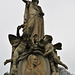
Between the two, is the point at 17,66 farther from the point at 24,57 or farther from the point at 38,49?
the point at 38,49

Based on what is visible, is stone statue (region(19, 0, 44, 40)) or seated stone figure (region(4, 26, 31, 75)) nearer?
seated stone figure (region(4, 26, 31, 75))

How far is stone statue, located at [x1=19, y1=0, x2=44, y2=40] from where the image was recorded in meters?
10.0

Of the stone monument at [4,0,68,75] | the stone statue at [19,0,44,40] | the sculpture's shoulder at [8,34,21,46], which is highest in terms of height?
the stone statue at [19,0,44,40]

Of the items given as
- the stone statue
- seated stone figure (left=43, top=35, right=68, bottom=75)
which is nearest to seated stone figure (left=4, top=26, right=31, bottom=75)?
seated stone figure (left=43, top=35, right=68, bottom=75)

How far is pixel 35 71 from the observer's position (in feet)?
27.1

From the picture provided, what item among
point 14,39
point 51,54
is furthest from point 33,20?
point 51,54

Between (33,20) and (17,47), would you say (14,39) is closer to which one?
(17,47)

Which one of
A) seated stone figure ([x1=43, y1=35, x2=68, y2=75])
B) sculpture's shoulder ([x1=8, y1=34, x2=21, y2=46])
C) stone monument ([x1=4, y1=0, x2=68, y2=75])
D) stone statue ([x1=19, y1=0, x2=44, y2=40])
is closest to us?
stone monument ([x1=4, y1=0, x2=68, y2=75])

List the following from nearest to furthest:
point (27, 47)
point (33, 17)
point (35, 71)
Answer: point (35, 71) < point (27, 47) < point (33, 17)

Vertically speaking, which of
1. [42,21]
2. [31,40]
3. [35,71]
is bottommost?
[35,71]

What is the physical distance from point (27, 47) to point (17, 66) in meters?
0.97

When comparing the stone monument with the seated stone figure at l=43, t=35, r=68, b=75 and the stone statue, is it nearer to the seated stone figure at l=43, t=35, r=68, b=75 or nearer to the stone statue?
the seated stone figure at l=43, t=35, r=68, b=75

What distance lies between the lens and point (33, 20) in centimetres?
1023

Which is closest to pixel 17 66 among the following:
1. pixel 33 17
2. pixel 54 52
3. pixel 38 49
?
pixel 38 49
